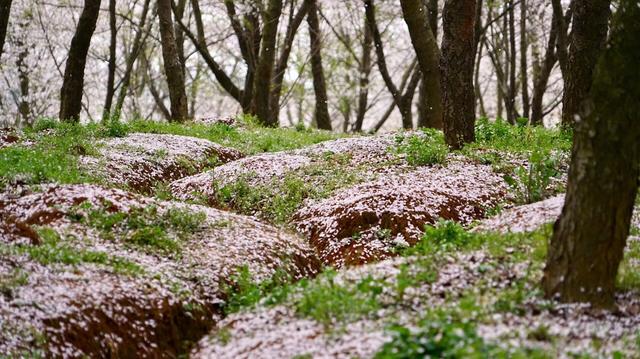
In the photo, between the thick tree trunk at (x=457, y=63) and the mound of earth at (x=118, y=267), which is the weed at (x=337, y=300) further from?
the thick tree trunk at (x=457, y=63)

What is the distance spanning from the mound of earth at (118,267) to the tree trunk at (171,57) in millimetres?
11903

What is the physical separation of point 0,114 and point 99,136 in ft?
90.6

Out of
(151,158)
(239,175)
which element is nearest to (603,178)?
(239,175)

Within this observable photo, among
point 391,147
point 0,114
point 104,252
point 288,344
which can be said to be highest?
point 0,114

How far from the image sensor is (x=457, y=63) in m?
13.5

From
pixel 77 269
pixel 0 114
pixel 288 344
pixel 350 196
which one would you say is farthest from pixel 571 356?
pixel 0 114

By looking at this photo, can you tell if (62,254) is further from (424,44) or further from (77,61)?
(424,44)

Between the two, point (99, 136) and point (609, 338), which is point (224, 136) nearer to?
point (99, 136)

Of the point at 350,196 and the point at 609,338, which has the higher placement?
the point at 350,196

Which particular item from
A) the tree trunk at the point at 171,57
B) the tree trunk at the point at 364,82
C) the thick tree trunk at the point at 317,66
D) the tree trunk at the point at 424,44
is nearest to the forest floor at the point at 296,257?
the tree trunk at the point at 424,44

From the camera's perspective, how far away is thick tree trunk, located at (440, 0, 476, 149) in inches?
528

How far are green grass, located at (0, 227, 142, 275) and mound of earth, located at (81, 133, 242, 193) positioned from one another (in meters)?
4.73

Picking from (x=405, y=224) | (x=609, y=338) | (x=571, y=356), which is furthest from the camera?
(x=405, y=224)

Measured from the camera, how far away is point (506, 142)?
14.6 meters
